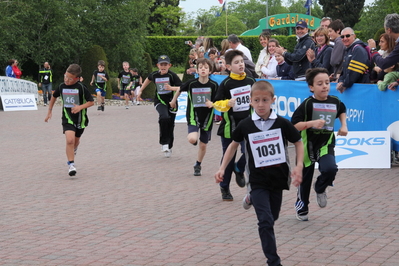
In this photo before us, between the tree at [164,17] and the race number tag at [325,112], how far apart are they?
65122 mm

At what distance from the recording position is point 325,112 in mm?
6758

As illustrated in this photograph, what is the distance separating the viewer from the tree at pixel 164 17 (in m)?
72.0

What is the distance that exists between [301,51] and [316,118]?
5913mm

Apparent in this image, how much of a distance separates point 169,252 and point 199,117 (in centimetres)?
452

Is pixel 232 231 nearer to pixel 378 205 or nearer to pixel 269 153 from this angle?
pixel 269 153

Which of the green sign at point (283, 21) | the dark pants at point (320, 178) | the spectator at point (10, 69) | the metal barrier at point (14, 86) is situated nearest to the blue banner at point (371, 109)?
the dark pants at point (320, 178)

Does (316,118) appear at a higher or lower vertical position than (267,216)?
higher

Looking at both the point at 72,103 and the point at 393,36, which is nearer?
the point at 393,36

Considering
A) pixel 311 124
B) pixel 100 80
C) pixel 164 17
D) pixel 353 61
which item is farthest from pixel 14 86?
pixel 164 17

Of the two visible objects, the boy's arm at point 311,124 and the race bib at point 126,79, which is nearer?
the boy's arm at point 311,124

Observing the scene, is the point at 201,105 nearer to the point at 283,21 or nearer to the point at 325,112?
the point at 325,112

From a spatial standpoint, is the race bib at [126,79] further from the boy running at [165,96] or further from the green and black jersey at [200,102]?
the green and black jersey at [200,102]

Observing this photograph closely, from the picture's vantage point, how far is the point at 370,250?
5.68 metres

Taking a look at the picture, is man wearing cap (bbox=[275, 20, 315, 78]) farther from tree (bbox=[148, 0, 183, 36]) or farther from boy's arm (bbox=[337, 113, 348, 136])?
tree (bbox=[148, 0, 183, 36])
